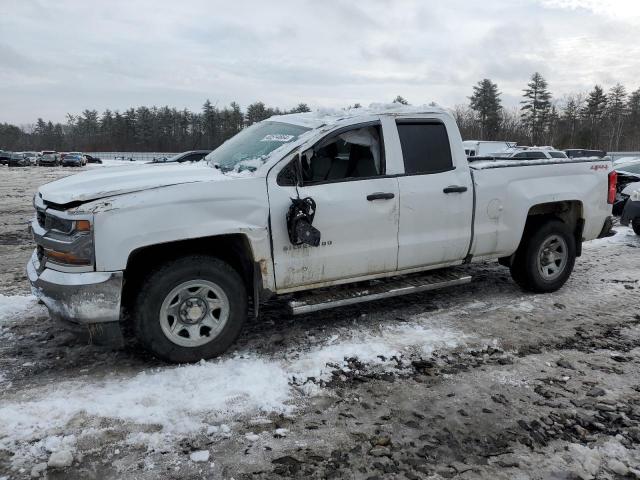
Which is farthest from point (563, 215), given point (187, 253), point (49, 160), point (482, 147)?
point (49, 160)

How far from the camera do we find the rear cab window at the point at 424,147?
480 cm

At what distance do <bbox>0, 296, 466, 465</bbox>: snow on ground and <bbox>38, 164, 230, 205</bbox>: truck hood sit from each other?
4.46 ft

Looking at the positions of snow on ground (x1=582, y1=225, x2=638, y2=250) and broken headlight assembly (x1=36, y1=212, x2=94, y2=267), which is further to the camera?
snow on ground (x1=582, y1=225, x2=638, y2=250)

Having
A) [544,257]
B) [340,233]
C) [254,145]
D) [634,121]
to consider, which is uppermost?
[634,121]

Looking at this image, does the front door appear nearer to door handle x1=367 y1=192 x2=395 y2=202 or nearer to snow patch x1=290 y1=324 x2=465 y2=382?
door handle x1=367 y1=192 x2=395 y2=202

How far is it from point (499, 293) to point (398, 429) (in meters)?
3.27

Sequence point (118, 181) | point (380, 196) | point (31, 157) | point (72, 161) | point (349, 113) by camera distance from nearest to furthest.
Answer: point (118, 181)
point (380, 196)
point (349, 113)
point (72, 161)
point (31, 157)

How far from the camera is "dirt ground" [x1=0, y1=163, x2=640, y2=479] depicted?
2.82 metres

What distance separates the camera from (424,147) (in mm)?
4910

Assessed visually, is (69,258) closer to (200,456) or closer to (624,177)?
(200,456)

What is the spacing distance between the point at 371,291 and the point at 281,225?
110cm

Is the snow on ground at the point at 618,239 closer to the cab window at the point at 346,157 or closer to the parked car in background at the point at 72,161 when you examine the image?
the cab window at the point at 346,157

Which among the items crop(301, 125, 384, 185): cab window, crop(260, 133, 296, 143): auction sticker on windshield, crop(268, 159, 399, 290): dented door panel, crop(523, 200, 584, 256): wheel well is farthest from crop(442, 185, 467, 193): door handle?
crop(260, 133, 296, 143): auction sticker on windshield

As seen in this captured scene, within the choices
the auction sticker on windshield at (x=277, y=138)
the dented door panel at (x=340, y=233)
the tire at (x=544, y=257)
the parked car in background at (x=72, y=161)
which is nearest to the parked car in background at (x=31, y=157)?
the parked car in background at (x=72, y=161)
